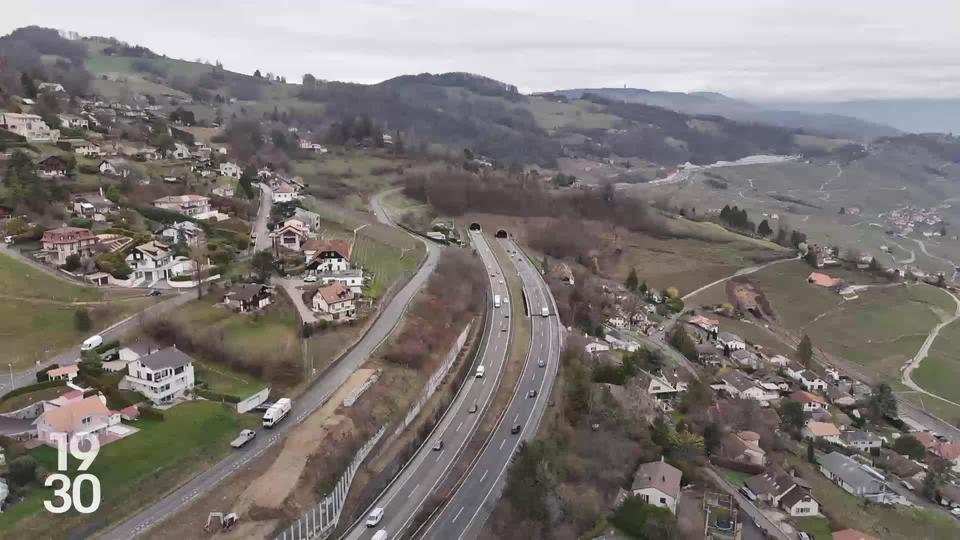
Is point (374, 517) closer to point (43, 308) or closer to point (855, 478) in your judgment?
point (43, 308)

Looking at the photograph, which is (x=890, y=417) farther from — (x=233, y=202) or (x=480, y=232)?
(x=233, y=202)

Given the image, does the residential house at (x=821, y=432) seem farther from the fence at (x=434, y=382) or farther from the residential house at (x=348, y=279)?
the residential house at (x=348, y=279)

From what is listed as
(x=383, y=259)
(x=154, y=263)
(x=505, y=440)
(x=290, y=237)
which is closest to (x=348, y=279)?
(x=290, y=237)

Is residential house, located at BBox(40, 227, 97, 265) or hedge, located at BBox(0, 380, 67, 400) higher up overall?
residential house, located at BBox(40, 227, 97, 265)

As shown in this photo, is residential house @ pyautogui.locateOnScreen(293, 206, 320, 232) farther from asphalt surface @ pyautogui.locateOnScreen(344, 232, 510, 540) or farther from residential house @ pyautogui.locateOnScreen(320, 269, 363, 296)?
asphalt surface @ pyautogui.locateOnScreen(344, 232, 510, 540)

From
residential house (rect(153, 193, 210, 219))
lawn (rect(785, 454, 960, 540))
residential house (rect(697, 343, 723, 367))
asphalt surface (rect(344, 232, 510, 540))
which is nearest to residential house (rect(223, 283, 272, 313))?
asphalt surface (rect(344, 232, 510, 540))

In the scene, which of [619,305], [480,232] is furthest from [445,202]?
[619,305]

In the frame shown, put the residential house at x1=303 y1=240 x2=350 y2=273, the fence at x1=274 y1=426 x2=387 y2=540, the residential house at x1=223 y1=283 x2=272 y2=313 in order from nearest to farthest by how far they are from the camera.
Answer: the fence at x1=274 y1=426 x2=387 y2=540 → the residential house at x1=223 y1=283 x2=272 y2=313 → the residential house at x1=303 y1=240 x2=350 y2=273
